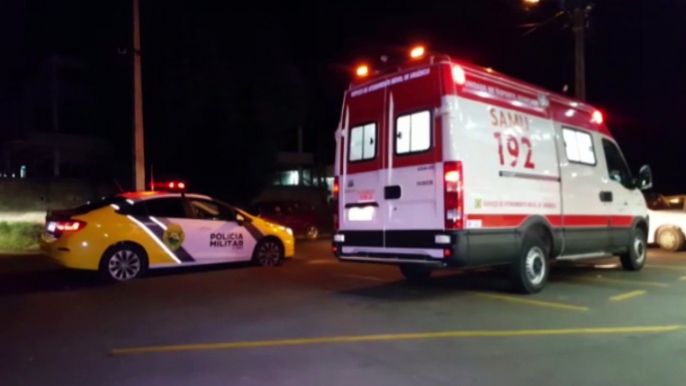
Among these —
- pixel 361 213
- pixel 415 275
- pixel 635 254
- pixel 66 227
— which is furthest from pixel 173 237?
pixel 635 254

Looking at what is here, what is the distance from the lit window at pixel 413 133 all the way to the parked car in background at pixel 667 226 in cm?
984

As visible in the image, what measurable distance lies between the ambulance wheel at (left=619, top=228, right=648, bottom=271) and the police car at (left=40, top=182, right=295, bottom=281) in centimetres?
675

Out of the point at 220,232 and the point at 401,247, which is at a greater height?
the point at 220,232

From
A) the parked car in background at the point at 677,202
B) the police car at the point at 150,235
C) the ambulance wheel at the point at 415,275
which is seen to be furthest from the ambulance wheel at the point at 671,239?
the police car at the point at 150,235

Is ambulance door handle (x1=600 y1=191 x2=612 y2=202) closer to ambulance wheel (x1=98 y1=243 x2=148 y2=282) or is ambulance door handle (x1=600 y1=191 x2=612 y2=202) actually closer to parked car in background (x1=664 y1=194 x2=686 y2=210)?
parked car in background (x1=664 y1=194 x2=686 y2=210)

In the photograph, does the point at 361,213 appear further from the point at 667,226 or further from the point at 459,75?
the point at 667,226

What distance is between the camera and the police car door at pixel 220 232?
11789mm

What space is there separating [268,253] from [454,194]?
225 inches

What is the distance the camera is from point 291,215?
20.7m

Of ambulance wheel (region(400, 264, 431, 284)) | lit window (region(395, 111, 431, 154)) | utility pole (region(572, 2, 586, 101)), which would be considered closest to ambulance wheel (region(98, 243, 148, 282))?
ambulance wheel (region(400, 264, 431, 284))

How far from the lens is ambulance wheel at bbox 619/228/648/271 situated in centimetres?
1195

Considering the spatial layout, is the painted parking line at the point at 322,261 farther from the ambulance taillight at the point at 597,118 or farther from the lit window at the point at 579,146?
the ambulance taillight at the point at 597,118

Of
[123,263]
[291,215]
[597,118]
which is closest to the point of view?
[123,263]

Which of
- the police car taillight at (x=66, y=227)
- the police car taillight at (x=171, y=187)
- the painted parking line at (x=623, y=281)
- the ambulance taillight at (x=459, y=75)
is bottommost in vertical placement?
the painted parking line at (x=623, y=281)
